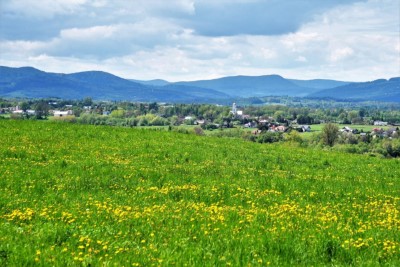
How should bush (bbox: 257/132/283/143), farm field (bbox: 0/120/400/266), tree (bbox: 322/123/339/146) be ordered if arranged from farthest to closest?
tree (bbox: 322/123/339/146), bush (bbox: 257/132/283/143), farm field (bbox: 0/120/400/266)

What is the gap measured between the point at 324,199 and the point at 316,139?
9956 cm

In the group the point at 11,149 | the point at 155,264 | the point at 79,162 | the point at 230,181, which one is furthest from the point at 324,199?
the point at 11,149

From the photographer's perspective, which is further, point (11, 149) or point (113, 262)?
point (11, 149)

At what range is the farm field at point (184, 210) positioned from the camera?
8648 mm

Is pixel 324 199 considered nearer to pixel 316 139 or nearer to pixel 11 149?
pixel 11 149

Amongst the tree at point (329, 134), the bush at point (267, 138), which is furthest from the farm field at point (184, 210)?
the tree at point (329, 134)

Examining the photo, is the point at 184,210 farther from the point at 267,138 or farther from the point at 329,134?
the point at 267,138

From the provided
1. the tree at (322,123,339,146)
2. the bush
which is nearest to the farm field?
the bush

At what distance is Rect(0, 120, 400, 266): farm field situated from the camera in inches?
340

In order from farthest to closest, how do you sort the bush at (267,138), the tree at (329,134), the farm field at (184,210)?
1. the tree at (329,134)
2. the bush at (267,138)
3. the farm field at (184,210)

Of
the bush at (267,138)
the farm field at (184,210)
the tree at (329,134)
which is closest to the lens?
the farm field at (184,210)

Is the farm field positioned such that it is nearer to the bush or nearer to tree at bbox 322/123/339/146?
the bush

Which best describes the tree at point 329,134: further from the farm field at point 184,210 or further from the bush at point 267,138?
the farm field at point 184,210

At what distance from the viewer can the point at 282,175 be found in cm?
2031
